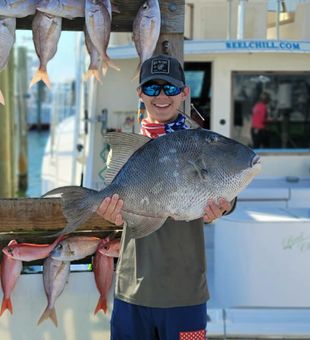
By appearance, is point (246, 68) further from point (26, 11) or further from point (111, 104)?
point (26, 11)

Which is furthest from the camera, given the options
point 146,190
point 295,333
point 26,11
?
point 295,333

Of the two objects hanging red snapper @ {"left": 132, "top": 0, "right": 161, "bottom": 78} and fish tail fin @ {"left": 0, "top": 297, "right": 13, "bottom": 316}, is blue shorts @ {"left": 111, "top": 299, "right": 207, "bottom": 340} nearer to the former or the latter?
fish tail fin @ {"left": 0, "top": 297, "right": 13, "bottom": 316}

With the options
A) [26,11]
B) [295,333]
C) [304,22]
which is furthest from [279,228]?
[304,22]

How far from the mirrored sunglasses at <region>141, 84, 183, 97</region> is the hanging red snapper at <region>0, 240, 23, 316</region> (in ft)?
3.54

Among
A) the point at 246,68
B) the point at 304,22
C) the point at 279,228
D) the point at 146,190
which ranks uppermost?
the point at 304,22

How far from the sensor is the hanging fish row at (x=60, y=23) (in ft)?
9.02

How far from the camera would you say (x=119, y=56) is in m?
6.45

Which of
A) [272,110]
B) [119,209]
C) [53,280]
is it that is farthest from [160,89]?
[272,110]

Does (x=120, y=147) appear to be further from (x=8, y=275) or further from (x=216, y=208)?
(x=8, y=275)

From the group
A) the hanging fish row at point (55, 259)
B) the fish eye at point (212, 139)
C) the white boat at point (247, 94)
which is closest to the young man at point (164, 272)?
the fish eye at point (212, 139)

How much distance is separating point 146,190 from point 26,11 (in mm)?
1101

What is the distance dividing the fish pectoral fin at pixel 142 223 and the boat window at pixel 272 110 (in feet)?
15.1

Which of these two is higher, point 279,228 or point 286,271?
point 279,228

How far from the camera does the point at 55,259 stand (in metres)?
2.96
